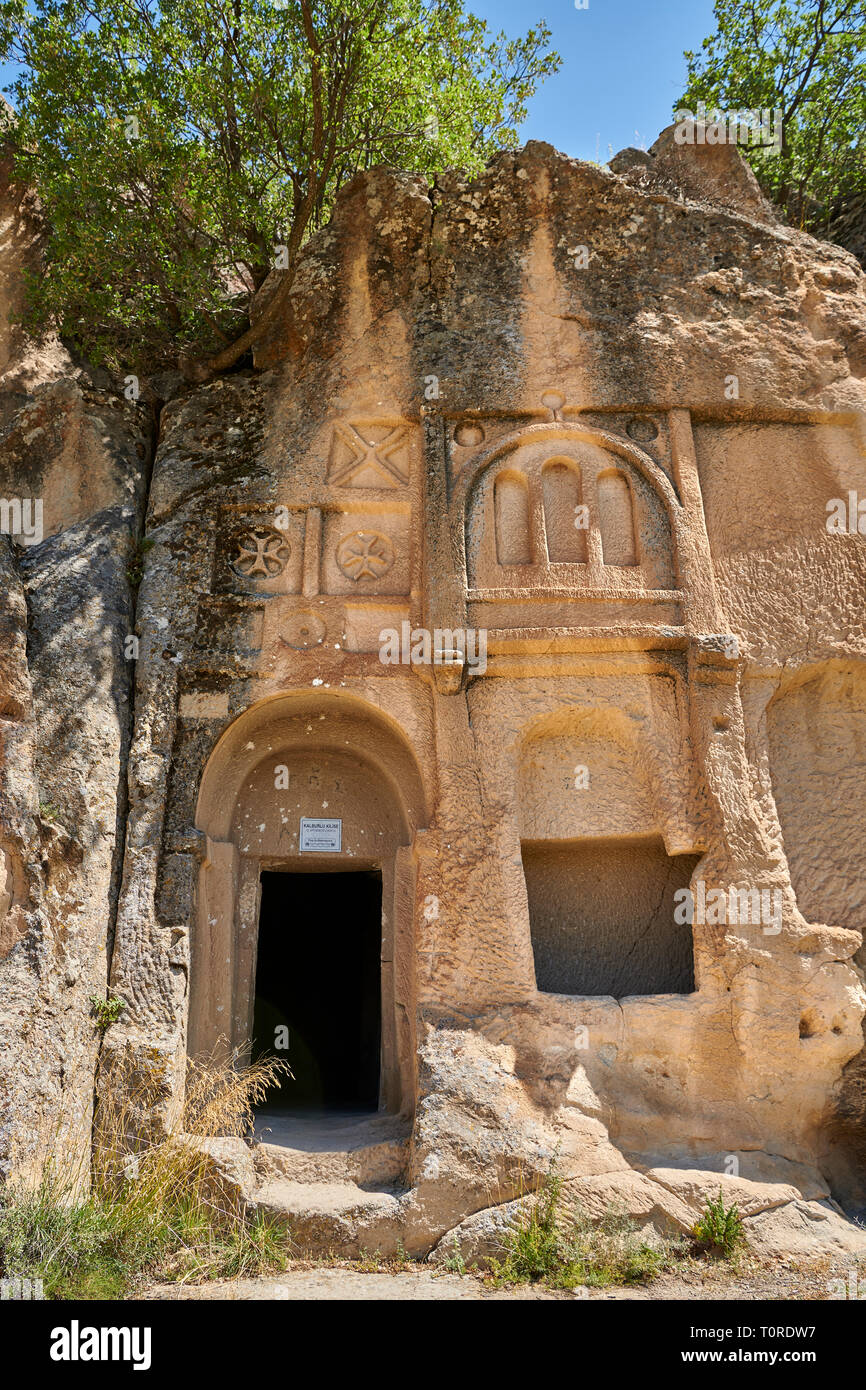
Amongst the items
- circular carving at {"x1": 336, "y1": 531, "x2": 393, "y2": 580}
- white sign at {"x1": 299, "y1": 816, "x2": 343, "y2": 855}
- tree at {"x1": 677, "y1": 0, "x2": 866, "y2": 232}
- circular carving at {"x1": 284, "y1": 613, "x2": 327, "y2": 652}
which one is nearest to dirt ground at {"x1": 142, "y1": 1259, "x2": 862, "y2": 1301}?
white sign at {"x1": 299, "y1": 816, "x2": 343, "y2": 855}

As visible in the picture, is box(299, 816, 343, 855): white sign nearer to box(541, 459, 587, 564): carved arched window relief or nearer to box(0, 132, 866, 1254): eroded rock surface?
box(0, 132, 866, 1254): eroded rock surface

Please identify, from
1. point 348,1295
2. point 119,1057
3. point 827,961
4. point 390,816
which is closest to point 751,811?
point 827,961

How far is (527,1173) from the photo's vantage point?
18.0 ft

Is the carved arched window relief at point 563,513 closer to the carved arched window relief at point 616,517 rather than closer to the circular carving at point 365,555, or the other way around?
the carved arched window relief at point 616,517

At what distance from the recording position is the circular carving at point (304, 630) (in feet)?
23.0

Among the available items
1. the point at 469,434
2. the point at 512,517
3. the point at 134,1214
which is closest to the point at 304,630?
the point at 512,517

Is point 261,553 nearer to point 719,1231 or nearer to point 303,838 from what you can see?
point 303,838

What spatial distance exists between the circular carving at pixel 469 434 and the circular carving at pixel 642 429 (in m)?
1.12

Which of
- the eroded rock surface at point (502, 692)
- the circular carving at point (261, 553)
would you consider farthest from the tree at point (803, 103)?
the circular carving at point (261, 553)

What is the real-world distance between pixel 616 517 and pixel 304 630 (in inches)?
95.3

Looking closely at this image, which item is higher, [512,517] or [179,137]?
[179,137]

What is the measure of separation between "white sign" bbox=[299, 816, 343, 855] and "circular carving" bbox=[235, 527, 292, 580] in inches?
71.4

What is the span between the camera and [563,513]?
7316 mm

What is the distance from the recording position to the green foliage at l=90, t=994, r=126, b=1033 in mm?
5941
